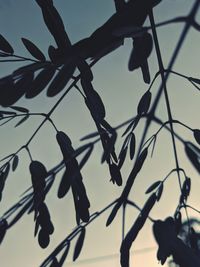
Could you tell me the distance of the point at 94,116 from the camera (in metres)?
0.86

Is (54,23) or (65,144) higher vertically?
(54,23)

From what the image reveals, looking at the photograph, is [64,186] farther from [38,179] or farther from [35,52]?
[35,52]

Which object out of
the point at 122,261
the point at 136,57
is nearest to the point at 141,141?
the point at 122,261

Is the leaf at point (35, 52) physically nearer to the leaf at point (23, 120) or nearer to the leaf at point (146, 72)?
the leaf at point (146, 72)

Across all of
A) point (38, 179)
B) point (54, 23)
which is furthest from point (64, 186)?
point (54, 23)

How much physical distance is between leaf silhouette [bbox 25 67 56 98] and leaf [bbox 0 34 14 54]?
21 cm

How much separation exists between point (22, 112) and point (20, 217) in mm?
288

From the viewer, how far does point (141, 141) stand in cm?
106

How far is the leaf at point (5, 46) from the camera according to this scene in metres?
0.80

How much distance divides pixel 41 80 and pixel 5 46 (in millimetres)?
229

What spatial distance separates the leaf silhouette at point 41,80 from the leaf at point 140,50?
0.12 m

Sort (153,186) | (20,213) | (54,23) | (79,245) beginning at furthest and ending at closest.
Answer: (79,245) → (153,186) → (20,213) → (54,23)

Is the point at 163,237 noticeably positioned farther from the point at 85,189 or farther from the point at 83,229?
the point at 83,229

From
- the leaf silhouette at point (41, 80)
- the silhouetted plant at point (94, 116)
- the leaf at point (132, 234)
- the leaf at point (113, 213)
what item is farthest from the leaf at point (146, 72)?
the leaf at point (113, 213)
